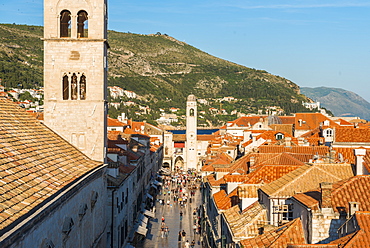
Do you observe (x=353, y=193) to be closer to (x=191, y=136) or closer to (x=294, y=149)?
(x=294, y=149)

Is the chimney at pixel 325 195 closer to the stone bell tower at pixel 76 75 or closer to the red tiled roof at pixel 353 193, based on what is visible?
the red tiled roof at pixel 353 193

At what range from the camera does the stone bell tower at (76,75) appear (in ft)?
91.9

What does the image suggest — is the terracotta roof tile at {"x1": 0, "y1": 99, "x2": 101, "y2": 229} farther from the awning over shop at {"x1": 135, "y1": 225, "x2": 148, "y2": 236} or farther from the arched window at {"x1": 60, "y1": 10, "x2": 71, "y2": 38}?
the awning over shop at {"x1": 135, "y1": 225, "x2": 148, "y2": 236}

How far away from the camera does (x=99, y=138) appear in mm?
28156

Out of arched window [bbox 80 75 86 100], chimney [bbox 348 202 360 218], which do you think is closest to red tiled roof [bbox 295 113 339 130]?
arched window [bbox 80 75 86 100]

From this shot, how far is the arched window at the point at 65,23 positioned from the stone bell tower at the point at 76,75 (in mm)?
189

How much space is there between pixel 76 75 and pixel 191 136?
9589cm

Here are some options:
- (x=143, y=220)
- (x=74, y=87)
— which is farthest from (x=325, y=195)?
(x=143, y=220)

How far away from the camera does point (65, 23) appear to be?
28969 millimetres

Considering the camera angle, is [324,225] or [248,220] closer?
[324,225]

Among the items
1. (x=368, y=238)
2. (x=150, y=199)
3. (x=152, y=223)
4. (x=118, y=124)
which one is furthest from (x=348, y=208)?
(x=118, y=124)

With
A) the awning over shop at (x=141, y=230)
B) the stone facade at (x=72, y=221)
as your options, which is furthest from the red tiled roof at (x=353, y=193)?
the awning over shop at (x=141, y=230)

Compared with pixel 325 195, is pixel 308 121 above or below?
below

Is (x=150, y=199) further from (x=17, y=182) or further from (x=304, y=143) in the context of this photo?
(x=17, y=182)
